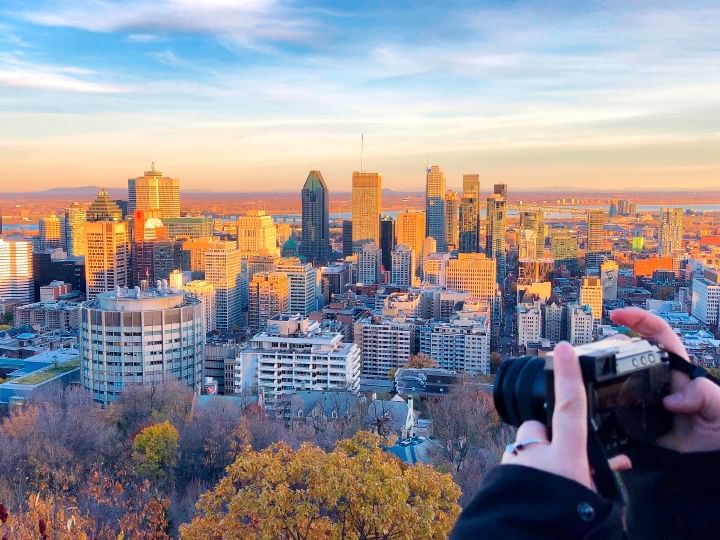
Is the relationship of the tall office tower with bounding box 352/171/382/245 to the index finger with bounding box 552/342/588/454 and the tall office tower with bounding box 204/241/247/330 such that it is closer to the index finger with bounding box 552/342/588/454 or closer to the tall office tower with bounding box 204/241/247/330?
the tall office tower with bounding box 204/241/247/330

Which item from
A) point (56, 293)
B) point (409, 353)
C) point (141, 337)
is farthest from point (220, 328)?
point (141, 337)

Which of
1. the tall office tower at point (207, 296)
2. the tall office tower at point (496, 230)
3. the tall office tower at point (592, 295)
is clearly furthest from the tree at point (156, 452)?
the tall office tower at point (496, 230)

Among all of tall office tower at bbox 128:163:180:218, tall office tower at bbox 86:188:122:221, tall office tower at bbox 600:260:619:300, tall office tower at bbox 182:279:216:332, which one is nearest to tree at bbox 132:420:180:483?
tall office tower at bbox 182:279:216:332

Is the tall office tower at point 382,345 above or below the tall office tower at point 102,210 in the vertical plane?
below

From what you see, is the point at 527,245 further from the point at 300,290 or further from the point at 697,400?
the point at 697,400

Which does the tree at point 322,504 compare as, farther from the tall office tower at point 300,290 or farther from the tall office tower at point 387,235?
the tall office tower at point 387,235

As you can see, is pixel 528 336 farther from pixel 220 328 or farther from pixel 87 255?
pixel 87 255
